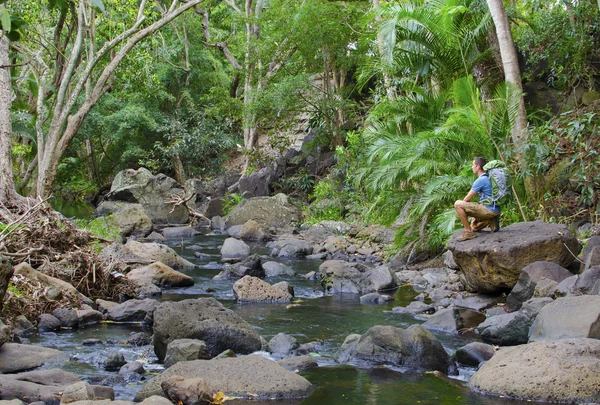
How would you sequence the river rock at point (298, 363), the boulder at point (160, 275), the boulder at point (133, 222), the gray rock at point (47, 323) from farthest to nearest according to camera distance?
the boulder at point (133, 222)
the boulder at point (160, 275)
the gray rock at point (47, 323)
the river rock at point (298, 363)

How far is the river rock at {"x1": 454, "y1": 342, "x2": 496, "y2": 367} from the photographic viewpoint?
23.3 feet

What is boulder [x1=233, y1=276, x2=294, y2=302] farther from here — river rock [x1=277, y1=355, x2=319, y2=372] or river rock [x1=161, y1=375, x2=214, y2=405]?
river rock [x1=161, y1=375, x2=214, y2=405]

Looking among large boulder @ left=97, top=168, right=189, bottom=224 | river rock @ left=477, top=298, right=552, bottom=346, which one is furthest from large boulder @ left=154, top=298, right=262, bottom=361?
large boulder @ left=97, top=168, right=189, bottom=224

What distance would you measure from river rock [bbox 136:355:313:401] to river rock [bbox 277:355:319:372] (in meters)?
0.57

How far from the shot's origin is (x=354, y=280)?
12.0 metres

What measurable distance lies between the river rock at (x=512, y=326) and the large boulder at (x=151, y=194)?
17.1 m

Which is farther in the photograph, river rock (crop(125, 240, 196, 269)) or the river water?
river rock (crop(125, 240, 196, 269))

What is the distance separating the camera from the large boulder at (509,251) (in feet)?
32.6

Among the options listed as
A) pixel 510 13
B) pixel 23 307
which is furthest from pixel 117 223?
pixel 510 13

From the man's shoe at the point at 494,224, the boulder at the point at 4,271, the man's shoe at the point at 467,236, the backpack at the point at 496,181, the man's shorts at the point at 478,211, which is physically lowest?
the boulder at the point at 4,271

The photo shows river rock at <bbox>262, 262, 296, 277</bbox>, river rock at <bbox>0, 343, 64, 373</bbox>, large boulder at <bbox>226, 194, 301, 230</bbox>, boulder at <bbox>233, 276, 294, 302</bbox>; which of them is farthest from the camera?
large boulder at <bbox>226, 194, 301, 230</bbox>

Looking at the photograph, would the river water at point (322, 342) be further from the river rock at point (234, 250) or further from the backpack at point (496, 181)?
the river rock at point (234, 250)

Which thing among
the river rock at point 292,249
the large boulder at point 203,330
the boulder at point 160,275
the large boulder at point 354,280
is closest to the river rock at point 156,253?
the boulder at point 160,275

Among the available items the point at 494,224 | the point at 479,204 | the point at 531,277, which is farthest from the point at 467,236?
the point at 531,277
